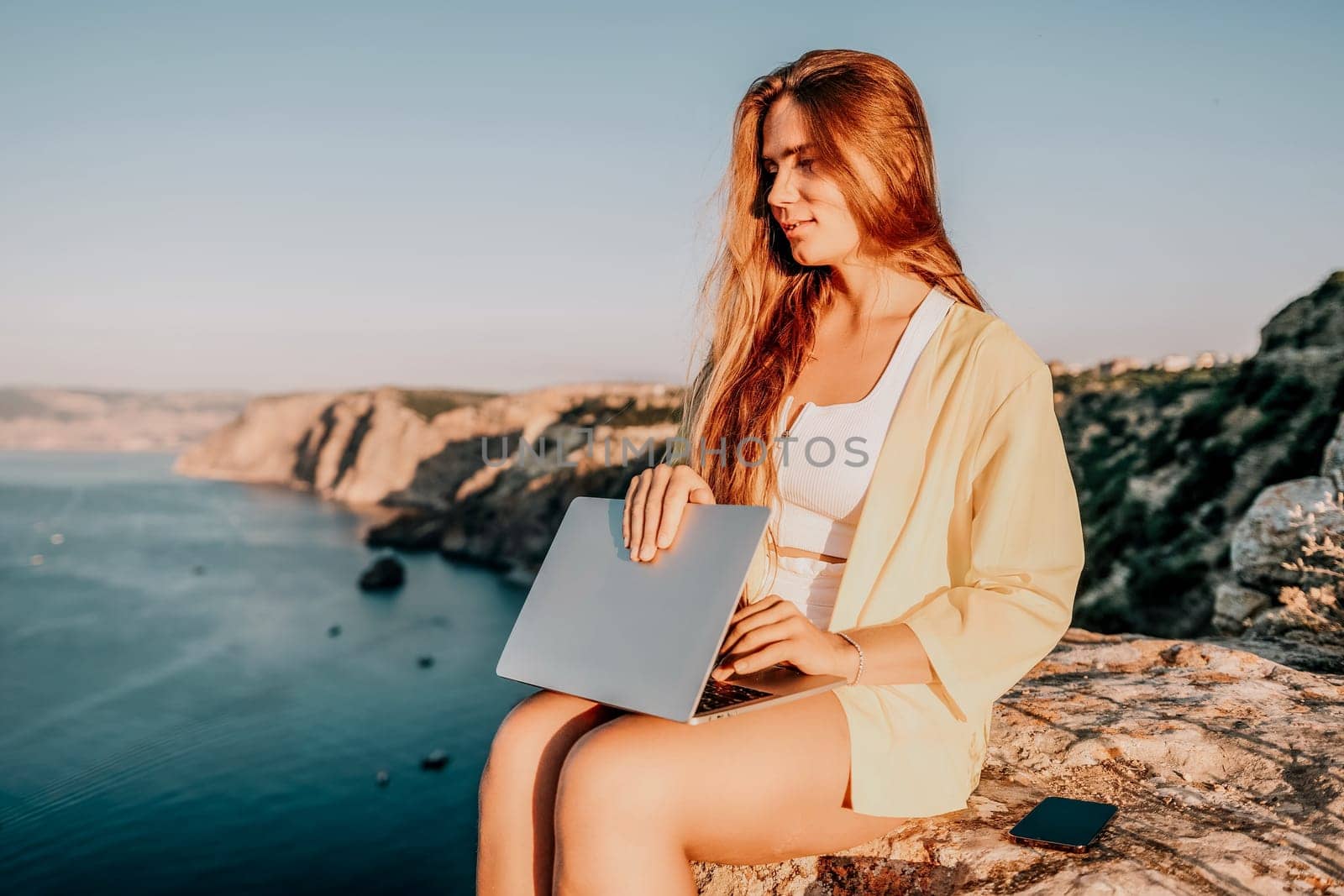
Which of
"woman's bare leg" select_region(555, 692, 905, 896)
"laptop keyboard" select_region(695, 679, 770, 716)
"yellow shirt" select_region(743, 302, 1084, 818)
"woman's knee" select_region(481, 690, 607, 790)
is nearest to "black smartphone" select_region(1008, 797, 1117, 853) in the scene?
"yellow shirt" select_region(743, 302, 1084, 818)

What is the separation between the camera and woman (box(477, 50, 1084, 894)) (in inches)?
53.7

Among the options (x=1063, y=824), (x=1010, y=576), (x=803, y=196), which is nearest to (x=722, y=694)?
(x=1010, y=576)

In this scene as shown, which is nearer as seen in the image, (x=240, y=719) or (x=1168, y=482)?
(x=1168, y=482)

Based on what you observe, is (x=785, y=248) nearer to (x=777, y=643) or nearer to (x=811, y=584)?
(x=811, y=584)

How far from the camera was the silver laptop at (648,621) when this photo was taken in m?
1.32

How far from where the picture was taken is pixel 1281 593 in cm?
353

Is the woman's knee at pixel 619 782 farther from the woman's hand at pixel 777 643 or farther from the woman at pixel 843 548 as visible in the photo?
the woman's hand at pixel 777 643

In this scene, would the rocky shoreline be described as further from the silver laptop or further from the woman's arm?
the woman's arm

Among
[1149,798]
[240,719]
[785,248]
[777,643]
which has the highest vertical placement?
[785,248]

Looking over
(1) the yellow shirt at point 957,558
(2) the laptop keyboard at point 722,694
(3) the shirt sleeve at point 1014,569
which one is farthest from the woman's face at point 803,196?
(2) the laptop keyboard at point 722,694

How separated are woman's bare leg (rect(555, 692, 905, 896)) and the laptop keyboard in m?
0.04

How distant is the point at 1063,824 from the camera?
5.84ft

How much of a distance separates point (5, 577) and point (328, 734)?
4086 cm

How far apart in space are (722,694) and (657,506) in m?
0.36
